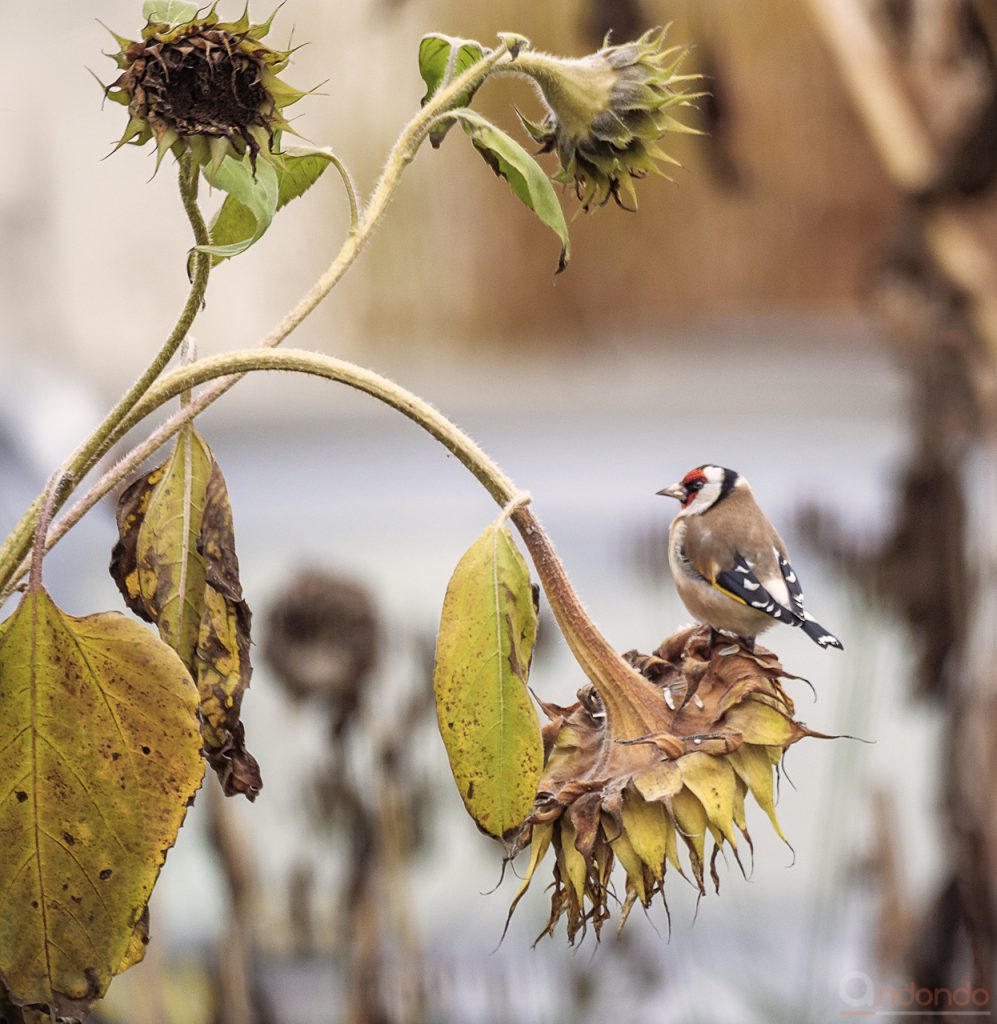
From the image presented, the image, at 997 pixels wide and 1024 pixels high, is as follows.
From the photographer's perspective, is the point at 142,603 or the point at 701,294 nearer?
the point at 142,603

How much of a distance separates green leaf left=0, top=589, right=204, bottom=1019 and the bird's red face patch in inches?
9.5

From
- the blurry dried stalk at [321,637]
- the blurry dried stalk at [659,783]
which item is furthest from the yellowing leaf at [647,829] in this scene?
the blurry dried stalk at [321,637]

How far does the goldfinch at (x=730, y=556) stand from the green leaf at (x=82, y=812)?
0.59 feet

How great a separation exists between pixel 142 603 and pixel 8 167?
1243 millimetres

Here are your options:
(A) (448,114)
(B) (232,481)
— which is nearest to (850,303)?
(B) (232,481)

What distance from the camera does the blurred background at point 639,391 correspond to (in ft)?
4.23

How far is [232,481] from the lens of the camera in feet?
4.82

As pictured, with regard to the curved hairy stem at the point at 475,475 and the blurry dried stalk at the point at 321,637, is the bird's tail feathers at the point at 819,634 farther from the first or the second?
the blurry dried stalk at the point at 321,637

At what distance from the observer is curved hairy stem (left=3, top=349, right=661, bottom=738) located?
0.28 metres

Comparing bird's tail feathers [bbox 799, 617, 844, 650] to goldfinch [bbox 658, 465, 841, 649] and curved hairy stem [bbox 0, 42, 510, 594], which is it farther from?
curved hairy stem [bbox 0, 42, 510, 594]

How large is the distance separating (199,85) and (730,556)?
0.26 meters

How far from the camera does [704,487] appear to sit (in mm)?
497

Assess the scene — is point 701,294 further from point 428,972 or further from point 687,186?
point 428,972

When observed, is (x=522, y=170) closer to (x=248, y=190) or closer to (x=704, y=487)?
(x=248, y=190)
